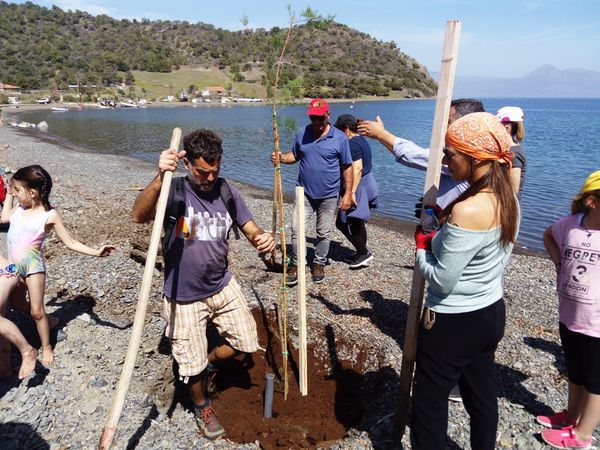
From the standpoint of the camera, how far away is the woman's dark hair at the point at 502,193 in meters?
2.41

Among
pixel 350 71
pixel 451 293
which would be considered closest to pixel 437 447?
pixel 451 293

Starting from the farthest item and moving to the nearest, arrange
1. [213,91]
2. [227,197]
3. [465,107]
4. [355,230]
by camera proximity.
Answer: [213,91], [355,230], [227,197], [465,107]

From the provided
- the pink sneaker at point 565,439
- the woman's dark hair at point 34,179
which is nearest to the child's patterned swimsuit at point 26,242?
the woman's dark hair at point 34,179

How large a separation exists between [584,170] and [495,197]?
27185 mm

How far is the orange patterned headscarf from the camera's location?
2.36 meters

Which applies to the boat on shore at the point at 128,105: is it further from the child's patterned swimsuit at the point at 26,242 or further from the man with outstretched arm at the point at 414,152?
the man with outstretched arm at the point at 414,152

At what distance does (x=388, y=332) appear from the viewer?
5582 millimetres

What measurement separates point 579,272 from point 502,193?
59.9 inches

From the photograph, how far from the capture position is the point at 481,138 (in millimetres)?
2359

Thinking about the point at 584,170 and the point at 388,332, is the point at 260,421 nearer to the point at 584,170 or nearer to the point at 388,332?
the point at 388,332

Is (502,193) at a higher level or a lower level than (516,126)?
lower

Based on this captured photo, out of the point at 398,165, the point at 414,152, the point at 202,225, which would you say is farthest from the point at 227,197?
the point at 398,165

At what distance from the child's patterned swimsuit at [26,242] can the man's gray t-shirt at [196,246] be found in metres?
1.69

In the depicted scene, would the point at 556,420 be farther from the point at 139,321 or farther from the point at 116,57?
the point at 116,57
